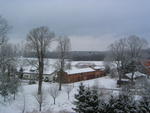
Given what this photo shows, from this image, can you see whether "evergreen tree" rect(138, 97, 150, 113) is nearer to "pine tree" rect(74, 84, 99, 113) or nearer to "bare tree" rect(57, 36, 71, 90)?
"pine tree" rect(74, 84, 99, 113)

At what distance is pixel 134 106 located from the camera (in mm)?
12125

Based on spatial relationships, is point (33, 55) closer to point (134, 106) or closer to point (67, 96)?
point (67, 96)

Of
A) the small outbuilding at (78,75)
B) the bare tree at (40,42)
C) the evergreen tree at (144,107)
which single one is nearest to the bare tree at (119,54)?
the small outbuilding at (78,75)

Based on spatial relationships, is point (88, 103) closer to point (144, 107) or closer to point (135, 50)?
point (144, 107)

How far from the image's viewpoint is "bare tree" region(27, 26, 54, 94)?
25953mm

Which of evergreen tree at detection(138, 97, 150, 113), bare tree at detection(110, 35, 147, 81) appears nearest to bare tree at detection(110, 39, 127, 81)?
bare tree at detection(110, 35, 147, 81)

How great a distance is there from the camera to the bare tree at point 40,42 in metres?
26.0

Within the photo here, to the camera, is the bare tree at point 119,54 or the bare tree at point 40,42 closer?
the bare tree at point 40,42

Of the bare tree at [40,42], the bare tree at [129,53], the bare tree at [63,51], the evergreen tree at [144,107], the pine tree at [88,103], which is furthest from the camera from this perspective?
the bare tree at [129,53]

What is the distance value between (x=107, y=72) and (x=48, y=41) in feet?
107

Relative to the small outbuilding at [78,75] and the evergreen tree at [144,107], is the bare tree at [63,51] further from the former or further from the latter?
the evergreen tree at [144,107]

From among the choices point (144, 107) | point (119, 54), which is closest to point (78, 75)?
point (119, 54)

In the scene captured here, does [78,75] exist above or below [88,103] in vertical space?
below

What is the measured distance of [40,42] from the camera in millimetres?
26281
